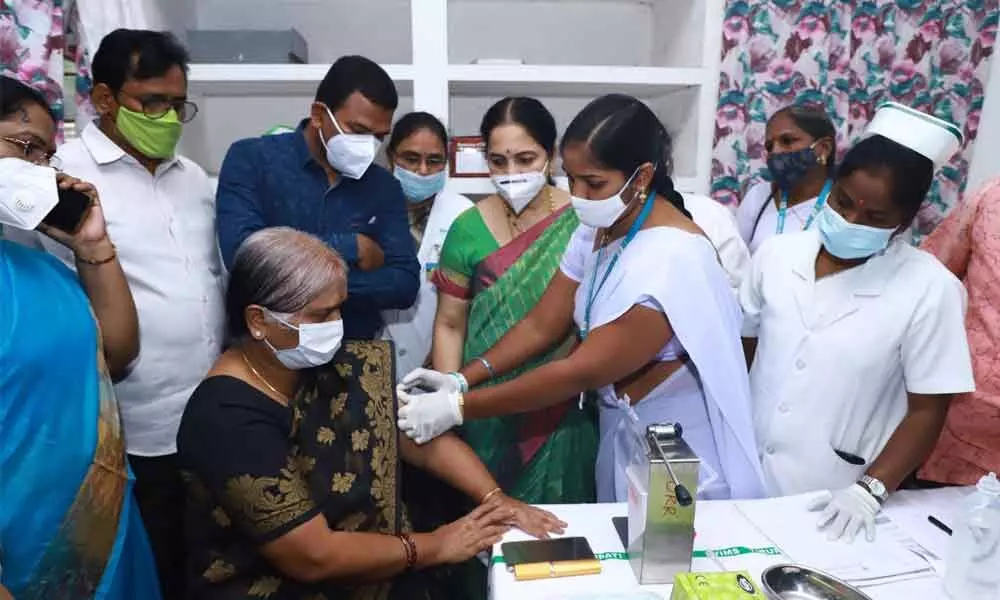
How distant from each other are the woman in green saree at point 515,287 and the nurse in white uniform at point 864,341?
0.56 meters

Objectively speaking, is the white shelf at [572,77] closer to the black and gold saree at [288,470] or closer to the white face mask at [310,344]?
the black and gold saree at [288,470]

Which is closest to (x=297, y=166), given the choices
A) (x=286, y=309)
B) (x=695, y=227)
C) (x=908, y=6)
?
(x=286, y=309)

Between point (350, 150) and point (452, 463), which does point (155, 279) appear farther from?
point (452, 463)

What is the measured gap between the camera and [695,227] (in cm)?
131

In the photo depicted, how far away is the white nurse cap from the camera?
1.20 meters

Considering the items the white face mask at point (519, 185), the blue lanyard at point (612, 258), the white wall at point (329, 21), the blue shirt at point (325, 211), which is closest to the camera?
the blue lanyard at point (612, 258)

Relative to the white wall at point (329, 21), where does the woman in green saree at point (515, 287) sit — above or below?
below

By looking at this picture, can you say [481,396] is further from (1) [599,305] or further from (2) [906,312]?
(2) [906,312]

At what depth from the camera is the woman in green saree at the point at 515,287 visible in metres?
1.76

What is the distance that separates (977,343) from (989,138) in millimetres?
1334

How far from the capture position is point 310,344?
119 cm

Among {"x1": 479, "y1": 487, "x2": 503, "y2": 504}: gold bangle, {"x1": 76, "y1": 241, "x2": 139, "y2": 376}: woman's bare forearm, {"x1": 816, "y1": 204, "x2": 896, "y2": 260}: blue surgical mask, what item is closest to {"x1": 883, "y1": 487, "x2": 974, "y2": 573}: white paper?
{"x1": 816, "y1": 204, "x2": 896, "y2": 260}: blue surgical mask

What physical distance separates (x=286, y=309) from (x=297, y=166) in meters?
0.71

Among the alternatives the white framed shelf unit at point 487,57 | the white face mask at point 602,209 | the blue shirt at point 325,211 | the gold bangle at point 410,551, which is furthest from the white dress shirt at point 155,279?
the white face mask at point 602,209
